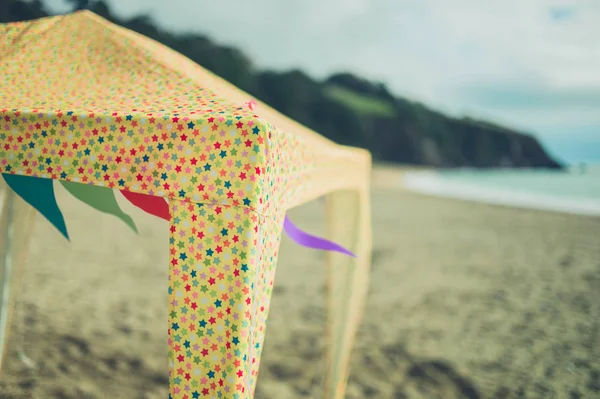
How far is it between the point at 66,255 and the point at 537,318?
6011mm

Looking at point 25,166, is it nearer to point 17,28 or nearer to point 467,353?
point 17,28

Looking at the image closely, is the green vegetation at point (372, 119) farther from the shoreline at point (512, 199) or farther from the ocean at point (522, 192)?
the ocean at point (522, 192)

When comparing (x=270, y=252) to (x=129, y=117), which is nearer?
(x=129, y=117)

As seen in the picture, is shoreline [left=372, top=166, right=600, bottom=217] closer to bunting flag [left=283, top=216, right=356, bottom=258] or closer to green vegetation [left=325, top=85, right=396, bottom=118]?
bunting flag [left=283, top=216, right=356, bottom=258]

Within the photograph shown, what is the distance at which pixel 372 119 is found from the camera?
55875 mm

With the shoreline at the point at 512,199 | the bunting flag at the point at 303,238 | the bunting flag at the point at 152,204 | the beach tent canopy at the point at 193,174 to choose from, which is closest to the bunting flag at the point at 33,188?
the beach tent canopy at the point at 193,174

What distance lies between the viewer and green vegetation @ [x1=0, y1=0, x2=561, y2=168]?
39281mm

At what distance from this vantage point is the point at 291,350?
333cm

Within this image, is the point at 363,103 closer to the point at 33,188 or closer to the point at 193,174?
the point at 33,188

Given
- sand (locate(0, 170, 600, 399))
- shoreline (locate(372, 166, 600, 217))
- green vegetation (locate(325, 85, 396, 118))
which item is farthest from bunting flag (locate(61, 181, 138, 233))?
green vegetation (locate(325, 85, 396, 118))

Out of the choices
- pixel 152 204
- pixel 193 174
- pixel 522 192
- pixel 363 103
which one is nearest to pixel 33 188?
pixel 152 204

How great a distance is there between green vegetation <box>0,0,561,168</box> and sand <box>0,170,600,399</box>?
23.9 m

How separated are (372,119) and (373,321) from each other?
54.4m

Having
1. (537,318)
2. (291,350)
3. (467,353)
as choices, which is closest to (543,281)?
(537,318)
